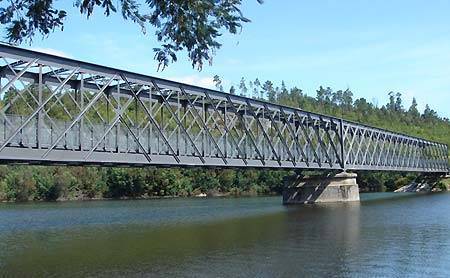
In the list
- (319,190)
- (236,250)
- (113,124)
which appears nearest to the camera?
(236,250)

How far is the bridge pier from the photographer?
85.9 metres

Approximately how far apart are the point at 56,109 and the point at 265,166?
5821 centimetres

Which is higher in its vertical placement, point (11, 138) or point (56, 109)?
point (56, 109)

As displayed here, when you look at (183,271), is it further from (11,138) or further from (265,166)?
(265,166)

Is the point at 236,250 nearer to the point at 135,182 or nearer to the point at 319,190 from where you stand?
the point at 319,190

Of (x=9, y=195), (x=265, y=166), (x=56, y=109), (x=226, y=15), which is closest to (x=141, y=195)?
(x=9, y=195)

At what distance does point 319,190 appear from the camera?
8644 centimetres

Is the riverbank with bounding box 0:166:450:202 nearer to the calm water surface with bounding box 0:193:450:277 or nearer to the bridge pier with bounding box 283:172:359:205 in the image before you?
the bridge pier with bounding box 283:172:359:205

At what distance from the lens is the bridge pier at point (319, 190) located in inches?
3383

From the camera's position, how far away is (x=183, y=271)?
2562 centimetres

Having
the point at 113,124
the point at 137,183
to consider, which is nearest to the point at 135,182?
the point at 137,183

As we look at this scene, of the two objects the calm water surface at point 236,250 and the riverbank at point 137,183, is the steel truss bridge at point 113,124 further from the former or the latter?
the riverbank at point 137,183

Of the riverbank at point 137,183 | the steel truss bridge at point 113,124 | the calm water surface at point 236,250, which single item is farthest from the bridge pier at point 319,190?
the riverbank at point 137,183

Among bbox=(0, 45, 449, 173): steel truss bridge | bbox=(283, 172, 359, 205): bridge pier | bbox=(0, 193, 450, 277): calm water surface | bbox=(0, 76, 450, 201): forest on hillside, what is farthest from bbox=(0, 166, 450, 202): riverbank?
bbox=(0, 193, 450, 277): calm water surface
